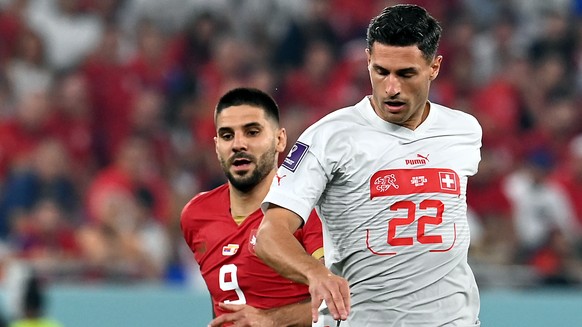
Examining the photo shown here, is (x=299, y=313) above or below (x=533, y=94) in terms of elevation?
below

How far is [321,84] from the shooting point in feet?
35.6

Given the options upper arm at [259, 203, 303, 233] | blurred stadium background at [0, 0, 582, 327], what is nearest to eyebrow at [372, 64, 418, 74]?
upper arm at [259, 203, 303, 233]

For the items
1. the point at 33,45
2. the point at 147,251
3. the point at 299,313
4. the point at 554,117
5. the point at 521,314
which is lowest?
the point at 299,313

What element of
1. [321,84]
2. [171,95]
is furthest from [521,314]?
[171,95]

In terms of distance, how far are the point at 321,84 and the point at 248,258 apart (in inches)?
221

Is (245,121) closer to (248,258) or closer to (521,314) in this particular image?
(248,258)

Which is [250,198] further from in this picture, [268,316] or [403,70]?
[403,70]

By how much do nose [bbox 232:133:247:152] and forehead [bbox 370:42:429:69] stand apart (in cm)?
117

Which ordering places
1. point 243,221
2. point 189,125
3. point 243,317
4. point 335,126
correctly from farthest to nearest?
point 189,125, point 243,221, point 243,317, point 335,126

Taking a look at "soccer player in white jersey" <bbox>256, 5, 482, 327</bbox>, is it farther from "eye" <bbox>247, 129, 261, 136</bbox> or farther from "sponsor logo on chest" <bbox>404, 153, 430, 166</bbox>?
"eye" <bbox>247, 129, 261, 136</bbox>

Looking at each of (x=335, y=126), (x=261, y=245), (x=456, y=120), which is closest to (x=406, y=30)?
(x=335, y=126)

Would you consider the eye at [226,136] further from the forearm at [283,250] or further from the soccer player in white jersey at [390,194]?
the forearm at [283,250]

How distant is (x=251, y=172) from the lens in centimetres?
544

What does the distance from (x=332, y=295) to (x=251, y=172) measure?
5.40 feet
